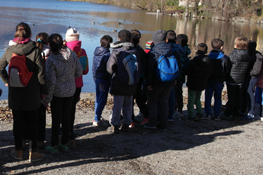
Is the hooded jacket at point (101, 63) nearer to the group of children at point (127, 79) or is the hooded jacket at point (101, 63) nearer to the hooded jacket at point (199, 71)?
the group of children at point (127, 79)

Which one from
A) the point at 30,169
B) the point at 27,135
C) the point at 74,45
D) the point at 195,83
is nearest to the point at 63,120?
the point at 27,135

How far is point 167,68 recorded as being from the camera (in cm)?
570

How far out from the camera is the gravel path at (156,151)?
428 cm

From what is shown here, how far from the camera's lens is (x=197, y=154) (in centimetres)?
511

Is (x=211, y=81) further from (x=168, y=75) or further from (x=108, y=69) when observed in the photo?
(x=108, y=69)

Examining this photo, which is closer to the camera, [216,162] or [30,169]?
[30,169]

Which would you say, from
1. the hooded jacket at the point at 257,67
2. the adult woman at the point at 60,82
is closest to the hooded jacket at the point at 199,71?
the hooded jacket at the point at 257,67

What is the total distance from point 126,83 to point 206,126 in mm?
2185

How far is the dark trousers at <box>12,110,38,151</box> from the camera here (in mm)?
4215

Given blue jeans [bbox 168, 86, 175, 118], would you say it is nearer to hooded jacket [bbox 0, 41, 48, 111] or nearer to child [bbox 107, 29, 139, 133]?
child [bbox 107, 29, 139, 133]

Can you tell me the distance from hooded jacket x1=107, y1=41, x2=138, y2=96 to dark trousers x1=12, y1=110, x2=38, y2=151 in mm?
1554

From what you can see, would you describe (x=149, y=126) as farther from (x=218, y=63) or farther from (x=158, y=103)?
(x=218, y=63)

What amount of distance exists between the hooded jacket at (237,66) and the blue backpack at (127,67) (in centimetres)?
237

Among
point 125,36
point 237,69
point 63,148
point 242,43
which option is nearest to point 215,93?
point 237,69
